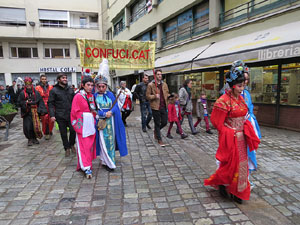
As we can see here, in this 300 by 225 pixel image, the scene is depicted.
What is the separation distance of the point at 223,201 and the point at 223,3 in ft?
31.6

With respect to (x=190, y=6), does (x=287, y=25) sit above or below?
below

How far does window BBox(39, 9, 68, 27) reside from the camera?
2411cm

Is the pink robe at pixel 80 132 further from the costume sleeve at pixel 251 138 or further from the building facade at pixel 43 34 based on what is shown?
the building facade at pixel 43 34

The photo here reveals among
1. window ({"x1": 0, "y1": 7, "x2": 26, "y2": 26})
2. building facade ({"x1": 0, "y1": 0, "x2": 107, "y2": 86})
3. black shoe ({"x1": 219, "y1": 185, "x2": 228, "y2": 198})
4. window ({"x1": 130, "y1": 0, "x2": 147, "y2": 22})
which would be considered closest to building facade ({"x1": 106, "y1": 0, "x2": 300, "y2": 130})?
window ({"x1": 130, "y1": 0, "x2": 147, "y2": 22})

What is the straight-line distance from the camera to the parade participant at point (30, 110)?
5672 millimetres

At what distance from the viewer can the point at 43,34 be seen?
2411 centimetres

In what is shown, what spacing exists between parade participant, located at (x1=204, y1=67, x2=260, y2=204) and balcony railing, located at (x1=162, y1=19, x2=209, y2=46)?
8.94 meters

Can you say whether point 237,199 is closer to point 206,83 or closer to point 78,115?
point 78,115

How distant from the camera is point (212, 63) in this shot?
25.8 feet

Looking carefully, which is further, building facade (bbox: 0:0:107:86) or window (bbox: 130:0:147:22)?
building facade (bbox: 0:0:107:86)

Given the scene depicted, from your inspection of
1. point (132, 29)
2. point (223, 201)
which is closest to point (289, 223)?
point (223, 201)

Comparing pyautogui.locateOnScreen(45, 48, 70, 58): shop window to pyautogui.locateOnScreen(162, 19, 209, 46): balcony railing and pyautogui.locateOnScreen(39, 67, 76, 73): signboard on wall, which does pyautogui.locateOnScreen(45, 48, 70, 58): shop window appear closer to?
pyautogui.locateOnScreen(39, 67, 76, 73): signboard on wall

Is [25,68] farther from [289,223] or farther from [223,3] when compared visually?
[289,223]

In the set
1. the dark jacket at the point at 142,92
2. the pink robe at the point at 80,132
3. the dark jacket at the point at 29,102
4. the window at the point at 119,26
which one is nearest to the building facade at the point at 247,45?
the dark jacket at the point at 142,92
